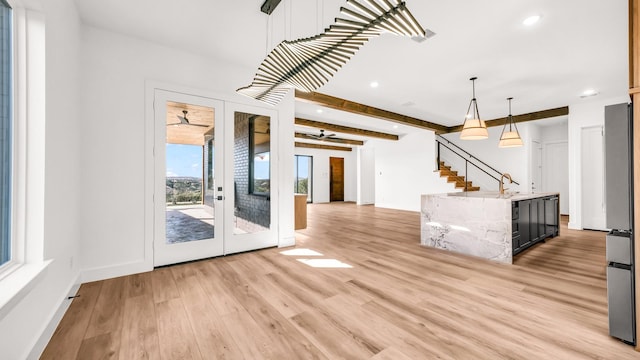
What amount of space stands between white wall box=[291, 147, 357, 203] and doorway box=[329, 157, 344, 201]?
0.17 metres

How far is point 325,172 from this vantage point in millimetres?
13078

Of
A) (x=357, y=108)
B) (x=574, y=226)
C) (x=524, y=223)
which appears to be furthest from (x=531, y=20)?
(x=574, y=226)

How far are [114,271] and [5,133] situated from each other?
1.99 meters

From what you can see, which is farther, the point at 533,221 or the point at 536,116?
the point at 536,116

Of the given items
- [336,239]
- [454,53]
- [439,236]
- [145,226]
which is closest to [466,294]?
[439,236]

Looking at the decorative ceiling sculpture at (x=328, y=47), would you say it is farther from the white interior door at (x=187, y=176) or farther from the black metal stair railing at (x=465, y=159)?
the black metal stair railing at (x=465, y=159)

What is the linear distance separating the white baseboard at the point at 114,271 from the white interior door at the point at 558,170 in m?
10.8

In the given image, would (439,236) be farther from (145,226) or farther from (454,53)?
(145,226)

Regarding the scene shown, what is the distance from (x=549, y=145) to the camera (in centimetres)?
839

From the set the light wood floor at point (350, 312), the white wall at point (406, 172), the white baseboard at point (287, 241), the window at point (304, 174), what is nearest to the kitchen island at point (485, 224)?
the light wood floor at point (350, 312)

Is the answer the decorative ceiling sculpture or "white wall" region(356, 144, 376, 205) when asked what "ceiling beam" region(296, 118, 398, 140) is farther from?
the decorative ceiling sculpture

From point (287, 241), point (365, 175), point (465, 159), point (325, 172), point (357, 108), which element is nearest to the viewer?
point (287, 241)

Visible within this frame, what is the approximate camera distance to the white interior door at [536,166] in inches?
313

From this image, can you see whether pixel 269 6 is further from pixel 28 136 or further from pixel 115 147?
pixel 115 147
